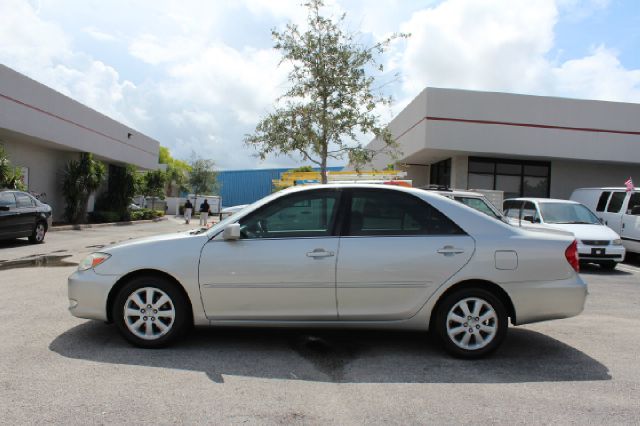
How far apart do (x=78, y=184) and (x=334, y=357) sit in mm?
21631

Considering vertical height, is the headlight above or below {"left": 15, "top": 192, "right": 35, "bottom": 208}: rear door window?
below

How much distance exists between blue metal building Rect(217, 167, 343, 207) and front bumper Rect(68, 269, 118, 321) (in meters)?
67.8

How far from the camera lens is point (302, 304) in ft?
14.7

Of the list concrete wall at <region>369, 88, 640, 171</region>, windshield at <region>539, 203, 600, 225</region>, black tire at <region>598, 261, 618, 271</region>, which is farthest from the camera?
concrete wall at <region>369, 88, 640, 171</region>

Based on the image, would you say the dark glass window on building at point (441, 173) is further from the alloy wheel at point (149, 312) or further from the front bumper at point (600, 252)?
the alloy wheel at point (149, 312)

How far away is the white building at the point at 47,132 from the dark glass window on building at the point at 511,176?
17.2 meters

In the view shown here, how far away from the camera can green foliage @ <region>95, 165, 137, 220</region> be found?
2892 centimetres

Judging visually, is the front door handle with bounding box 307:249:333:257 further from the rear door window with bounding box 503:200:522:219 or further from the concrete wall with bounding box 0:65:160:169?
the concrete wall with bounding box 0:65:160:169

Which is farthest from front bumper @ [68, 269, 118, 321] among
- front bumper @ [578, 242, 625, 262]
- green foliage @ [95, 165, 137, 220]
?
green foliage @ [95, 165, 137, 220]

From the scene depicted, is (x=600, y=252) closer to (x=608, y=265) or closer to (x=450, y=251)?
(x=608, y=265)

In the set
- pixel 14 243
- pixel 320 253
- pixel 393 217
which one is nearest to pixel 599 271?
pixel 393 217

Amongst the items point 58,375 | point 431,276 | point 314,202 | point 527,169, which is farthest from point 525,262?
point 527,169

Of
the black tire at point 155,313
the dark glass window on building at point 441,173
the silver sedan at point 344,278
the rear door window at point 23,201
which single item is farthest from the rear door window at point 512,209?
the rear door window at point 23,201

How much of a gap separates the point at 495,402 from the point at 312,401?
132cm
